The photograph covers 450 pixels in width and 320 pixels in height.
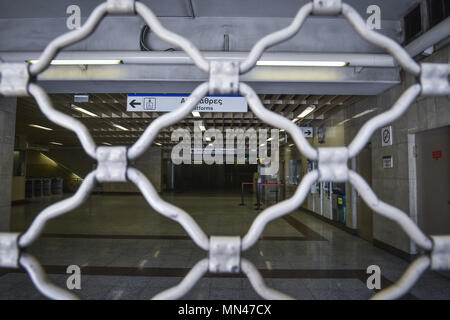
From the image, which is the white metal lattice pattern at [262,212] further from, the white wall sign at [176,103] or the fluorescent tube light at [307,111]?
the fluorescent tube light at [307,111]

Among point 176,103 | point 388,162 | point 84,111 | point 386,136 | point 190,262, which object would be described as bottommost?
point 190,262

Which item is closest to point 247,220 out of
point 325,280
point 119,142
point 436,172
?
point 325,280

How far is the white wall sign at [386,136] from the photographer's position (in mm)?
4289

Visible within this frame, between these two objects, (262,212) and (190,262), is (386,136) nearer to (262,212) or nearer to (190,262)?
(190,262)

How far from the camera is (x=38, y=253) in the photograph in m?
4.11

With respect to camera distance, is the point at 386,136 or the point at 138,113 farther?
the point at 138,113

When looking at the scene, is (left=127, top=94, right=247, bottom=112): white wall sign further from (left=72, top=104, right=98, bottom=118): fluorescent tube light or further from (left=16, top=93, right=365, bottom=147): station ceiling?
(left=72, top=104, right=98, bottom=118): fluorescent tube light

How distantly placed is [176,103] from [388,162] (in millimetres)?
3995

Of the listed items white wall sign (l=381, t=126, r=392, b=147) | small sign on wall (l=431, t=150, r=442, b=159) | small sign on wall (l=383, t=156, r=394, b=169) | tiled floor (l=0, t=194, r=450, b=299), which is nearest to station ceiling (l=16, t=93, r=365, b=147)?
white wall sign (l=381, t=126, r=392, b=147)

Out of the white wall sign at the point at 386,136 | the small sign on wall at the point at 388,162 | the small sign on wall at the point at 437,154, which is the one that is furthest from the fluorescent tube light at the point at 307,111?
the small sign on wall at the point at 437,154

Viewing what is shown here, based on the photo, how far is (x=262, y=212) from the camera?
0.66 meters

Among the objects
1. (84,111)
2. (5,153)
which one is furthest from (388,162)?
(84,111)

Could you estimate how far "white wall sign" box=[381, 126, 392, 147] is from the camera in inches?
169

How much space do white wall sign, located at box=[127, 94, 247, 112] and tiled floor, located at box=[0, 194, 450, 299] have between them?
2.57 meters
